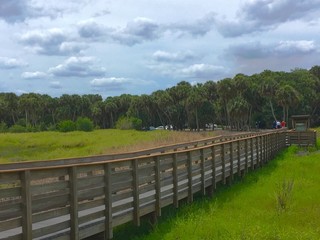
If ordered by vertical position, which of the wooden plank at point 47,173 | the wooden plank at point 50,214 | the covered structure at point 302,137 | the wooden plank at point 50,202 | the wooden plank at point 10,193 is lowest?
the covered structure at point 302,137

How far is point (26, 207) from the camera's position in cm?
638

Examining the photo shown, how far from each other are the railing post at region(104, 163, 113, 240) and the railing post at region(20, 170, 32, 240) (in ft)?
6.58

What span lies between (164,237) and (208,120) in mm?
97966

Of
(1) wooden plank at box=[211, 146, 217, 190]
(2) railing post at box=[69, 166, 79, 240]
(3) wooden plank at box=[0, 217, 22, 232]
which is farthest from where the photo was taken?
(1) wooden plank at box=[211, 146, 217, 190]

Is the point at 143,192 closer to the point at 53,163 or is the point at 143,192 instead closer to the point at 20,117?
the point at 53,163

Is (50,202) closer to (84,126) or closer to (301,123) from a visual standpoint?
(301,123)

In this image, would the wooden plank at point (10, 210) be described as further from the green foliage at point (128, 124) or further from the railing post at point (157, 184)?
the green foliage at point (128, 124)

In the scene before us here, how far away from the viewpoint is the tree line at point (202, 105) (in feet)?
294

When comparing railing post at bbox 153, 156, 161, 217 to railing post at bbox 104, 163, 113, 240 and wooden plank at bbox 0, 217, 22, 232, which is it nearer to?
railing post at bbox 104, 163, 113, 240

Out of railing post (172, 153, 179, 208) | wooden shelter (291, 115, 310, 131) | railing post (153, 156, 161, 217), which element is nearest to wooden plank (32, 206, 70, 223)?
railing post (153, 156, 161, 217)

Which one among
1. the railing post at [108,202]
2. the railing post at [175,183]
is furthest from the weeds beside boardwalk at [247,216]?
the railing post at [108,202]

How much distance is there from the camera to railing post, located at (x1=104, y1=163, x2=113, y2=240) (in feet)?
26.9

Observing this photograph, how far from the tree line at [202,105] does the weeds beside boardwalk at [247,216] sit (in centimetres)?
6880

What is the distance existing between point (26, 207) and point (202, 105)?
95.2 meters
